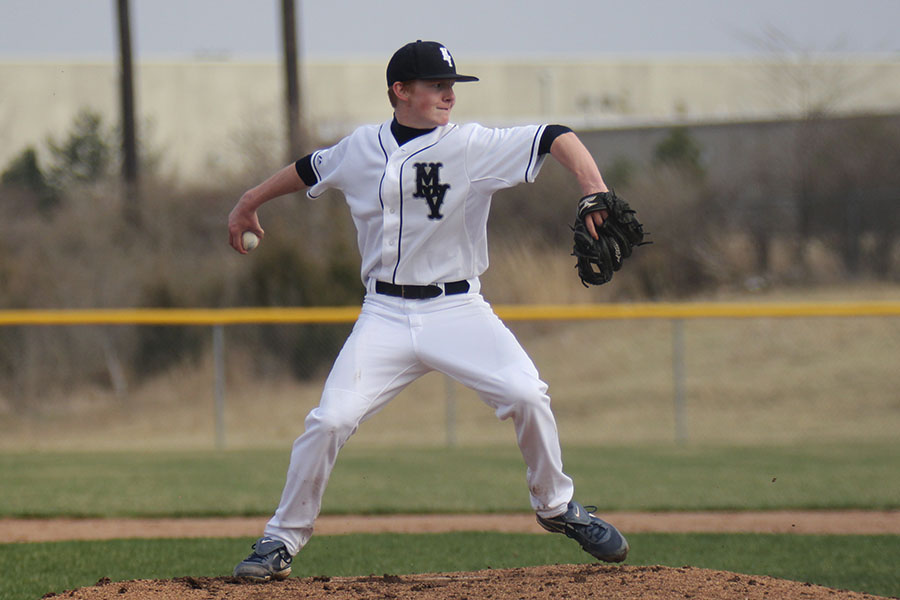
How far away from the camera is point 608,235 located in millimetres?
3982

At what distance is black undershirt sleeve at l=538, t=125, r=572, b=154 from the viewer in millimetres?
4148

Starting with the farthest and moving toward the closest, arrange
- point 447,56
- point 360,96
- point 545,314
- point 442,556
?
point 360,96 → point 545,314 → point 442,556 → point 447,56

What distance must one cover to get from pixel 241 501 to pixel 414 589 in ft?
13.8

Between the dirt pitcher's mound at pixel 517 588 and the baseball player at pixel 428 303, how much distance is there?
137mm

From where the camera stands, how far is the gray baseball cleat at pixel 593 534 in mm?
4281

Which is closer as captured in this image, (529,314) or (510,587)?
(510,587)

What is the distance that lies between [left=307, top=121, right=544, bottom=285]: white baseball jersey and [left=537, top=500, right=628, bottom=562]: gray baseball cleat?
987 mm

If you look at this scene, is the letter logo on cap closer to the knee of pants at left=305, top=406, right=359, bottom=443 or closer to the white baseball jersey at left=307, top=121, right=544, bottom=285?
the white baseball jersey at left=307, top=121, right=544, bottom=285

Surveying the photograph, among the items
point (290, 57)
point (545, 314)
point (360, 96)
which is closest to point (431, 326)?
point (545, 314)

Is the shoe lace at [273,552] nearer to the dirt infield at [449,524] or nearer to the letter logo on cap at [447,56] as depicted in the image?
the letter logo on cap at [447,56]

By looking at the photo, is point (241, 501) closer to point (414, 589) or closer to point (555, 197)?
point (414, 589)

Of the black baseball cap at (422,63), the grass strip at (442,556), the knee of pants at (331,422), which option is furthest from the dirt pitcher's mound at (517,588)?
the black baseball cap at (422,63)

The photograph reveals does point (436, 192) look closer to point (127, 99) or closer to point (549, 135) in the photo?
point (549, 135)

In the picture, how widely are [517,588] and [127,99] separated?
15.7 meters
